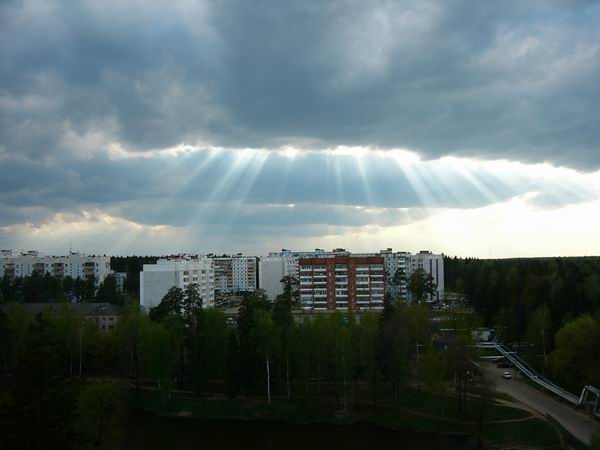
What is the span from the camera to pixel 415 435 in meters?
30.5

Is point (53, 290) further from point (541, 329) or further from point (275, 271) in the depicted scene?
point (541, 329)

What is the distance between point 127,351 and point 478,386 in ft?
80.9

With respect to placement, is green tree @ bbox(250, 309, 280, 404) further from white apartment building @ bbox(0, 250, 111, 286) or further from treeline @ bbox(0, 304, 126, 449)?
white apartment building @ bbox(0, 250, 111, 286)

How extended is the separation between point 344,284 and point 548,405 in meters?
37.5

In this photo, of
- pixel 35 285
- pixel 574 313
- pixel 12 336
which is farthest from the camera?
pixel 35 285

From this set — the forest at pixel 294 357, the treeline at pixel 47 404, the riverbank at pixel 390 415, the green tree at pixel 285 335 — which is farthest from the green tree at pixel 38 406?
the green tree at pixel 285 335

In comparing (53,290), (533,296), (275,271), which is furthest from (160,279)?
(533,296)

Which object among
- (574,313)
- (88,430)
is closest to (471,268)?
(574,313)

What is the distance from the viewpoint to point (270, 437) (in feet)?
101

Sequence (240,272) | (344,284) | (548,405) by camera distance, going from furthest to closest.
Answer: (240,272) < (344,284) < (548,405)

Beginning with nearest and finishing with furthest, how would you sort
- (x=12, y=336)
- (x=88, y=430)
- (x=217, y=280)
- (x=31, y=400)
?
(x=31, y=400), (x=88, y=430), (x=12, y=336), (x=217, y=280)

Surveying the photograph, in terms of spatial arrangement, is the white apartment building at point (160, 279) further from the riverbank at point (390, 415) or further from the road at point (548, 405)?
the road at point (548, 405)

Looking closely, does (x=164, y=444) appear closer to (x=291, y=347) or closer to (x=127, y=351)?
(x=291, y=347)

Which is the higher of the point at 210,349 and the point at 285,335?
the point at 285,335
